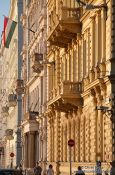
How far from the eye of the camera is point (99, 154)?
4034 cm

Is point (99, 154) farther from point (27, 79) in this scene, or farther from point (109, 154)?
point (27, 79)

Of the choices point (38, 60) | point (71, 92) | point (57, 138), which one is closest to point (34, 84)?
point (38, 60)

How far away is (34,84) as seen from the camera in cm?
7525

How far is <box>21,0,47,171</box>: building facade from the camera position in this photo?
65.4 metres

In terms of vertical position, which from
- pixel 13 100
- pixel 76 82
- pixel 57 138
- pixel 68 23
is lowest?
pixel 57 138

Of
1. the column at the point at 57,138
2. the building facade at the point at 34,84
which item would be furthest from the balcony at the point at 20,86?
the column at the point at 57,138

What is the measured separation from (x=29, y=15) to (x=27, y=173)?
62.4 ft

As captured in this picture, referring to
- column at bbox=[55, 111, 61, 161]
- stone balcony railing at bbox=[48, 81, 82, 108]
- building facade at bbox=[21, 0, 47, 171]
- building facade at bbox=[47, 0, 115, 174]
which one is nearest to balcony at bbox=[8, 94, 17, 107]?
building facade at bbox=[21, 0, 47, 171]

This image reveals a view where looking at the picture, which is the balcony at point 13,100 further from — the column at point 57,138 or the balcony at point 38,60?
the column at point 57,138

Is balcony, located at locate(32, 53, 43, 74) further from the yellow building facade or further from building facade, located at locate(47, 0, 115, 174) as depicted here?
building facade, located at locate(47, 0, 115, 174)

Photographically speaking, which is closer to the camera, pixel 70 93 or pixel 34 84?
pixel 70 93

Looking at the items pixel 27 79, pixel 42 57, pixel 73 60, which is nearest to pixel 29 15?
pixel 27 79

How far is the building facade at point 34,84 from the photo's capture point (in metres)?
65.4

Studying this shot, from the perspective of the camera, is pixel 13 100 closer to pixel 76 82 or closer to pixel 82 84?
pixel 76 82
